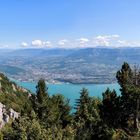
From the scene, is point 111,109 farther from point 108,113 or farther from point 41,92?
point 41,92

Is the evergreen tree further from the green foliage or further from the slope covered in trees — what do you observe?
the green foliage

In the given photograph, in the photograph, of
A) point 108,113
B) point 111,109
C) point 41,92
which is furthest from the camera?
point 108,113

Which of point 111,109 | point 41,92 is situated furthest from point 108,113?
point 41,92

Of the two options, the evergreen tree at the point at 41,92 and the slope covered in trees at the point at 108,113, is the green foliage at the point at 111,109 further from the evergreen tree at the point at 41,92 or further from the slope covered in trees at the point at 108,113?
the evergreen tree at the point at 41,92

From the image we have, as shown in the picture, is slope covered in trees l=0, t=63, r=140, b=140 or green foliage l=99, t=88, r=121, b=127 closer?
slope covered in trees l=0, t=63, r=140, b=140

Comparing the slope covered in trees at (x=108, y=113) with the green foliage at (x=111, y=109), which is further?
the green foliage at (x=111, y=109)

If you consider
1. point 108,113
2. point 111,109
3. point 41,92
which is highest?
point 41,92

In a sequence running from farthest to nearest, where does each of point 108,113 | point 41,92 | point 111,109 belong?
point 108,113
point 111,109
point 41,92

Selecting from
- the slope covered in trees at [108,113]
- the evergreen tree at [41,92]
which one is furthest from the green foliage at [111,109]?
the evergreen tree at [41,92]

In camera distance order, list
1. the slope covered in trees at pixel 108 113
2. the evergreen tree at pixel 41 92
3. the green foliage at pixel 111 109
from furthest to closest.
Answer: the green foliage at pixel 111 109, the evergreen tree at pixel 41 92, the slope covered in trees at pixel 108 113

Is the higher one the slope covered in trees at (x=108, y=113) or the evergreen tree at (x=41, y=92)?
the evergreen tree at (x=41, y=92)

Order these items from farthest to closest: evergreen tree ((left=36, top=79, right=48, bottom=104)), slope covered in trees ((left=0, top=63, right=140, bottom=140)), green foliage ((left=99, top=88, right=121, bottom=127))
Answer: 1. green foliage ((left=99, top=88, right=121, bottom=127))
2. evergreen tree ((left=36, top=79, right=48, bottom=104))
3. slope covered in trees ((left=0, top=63, right=140, bottom=140))

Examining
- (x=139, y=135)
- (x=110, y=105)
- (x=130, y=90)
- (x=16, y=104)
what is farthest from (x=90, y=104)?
(x=16, y=104)

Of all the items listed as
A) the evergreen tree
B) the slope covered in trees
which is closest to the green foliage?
the slope covered in trees
